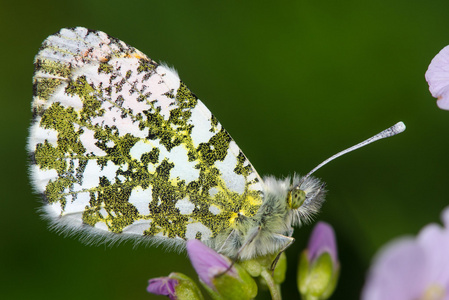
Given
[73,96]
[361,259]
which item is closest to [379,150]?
[361,259]

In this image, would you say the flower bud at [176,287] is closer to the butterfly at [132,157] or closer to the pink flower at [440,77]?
the butterfly at [132,157]

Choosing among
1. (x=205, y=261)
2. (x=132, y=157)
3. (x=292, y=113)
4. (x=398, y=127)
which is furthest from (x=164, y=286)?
(x=292, y=113)

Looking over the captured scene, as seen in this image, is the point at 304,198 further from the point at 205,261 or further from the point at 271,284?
the point at 205,261

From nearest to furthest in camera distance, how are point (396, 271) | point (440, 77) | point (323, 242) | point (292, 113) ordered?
point (396, 271), point (440, 77), point (323, 242), point (292, 113)

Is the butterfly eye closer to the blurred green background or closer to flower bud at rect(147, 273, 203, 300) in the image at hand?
flower bud at rect(147, 273, 203, 300)

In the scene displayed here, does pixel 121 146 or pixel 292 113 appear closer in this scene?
pixel 121 146

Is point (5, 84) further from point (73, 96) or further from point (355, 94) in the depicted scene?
point (355, 94)

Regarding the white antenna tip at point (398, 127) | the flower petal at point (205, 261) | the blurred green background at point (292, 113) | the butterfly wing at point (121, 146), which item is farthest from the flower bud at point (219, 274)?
the blurred green background at point (292, 113)

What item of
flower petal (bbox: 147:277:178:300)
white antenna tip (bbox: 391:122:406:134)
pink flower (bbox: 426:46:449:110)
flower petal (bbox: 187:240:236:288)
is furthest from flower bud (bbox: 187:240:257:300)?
pink flower (bbox: 426:46:449:110)
